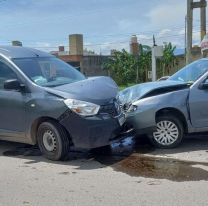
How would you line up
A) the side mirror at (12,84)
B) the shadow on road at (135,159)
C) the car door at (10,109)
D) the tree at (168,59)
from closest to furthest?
the shadow on road at (135,159)
the side mirror at (12,84)
the car door at (10,109)
the tree at (168,59)

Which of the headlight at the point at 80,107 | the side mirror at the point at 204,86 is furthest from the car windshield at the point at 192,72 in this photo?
the headlight at the point at 80,107

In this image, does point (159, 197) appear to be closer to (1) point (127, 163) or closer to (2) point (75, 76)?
(1) point (127, 163)

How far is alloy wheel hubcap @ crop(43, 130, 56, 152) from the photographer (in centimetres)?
706

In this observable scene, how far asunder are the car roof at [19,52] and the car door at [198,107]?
294cm

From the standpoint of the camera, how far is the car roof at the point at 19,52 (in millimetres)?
7775

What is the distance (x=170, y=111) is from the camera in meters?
7.88

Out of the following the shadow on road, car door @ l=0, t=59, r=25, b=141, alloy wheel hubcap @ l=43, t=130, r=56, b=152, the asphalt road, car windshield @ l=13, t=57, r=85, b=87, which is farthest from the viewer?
car windshield @ l=13, t=57, r=85, b=87

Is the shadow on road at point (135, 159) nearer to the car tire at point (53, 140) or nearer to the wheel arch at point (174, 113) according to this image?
the car tire at point (53, 140)

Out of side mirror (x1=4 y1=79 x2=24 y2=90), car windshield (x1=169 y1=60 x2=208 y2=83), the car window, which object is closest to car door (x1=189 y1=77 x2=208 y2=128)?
car windshield (x1=169 y1=60 x2=208 y2=83)

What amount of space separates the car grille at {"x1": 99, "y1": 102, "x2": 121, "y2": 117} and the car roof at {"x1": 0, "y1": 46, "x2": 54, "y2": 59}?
1.96 meters

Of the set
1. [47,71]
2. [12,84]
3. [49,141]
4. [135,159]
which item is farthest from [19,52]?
[135,159]

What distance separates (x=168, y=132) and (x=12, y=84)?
9.55 ft

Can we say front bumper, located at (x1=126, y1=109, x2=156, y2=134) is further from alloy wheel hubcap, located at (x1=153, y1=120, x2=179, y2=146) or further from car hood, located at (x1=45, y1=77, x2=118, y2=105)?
car hood, located at (x1=45, y1=77, x2=118, y2=105)

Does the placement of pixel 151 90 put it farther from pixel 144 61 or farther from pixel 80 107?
pixel 144 61
